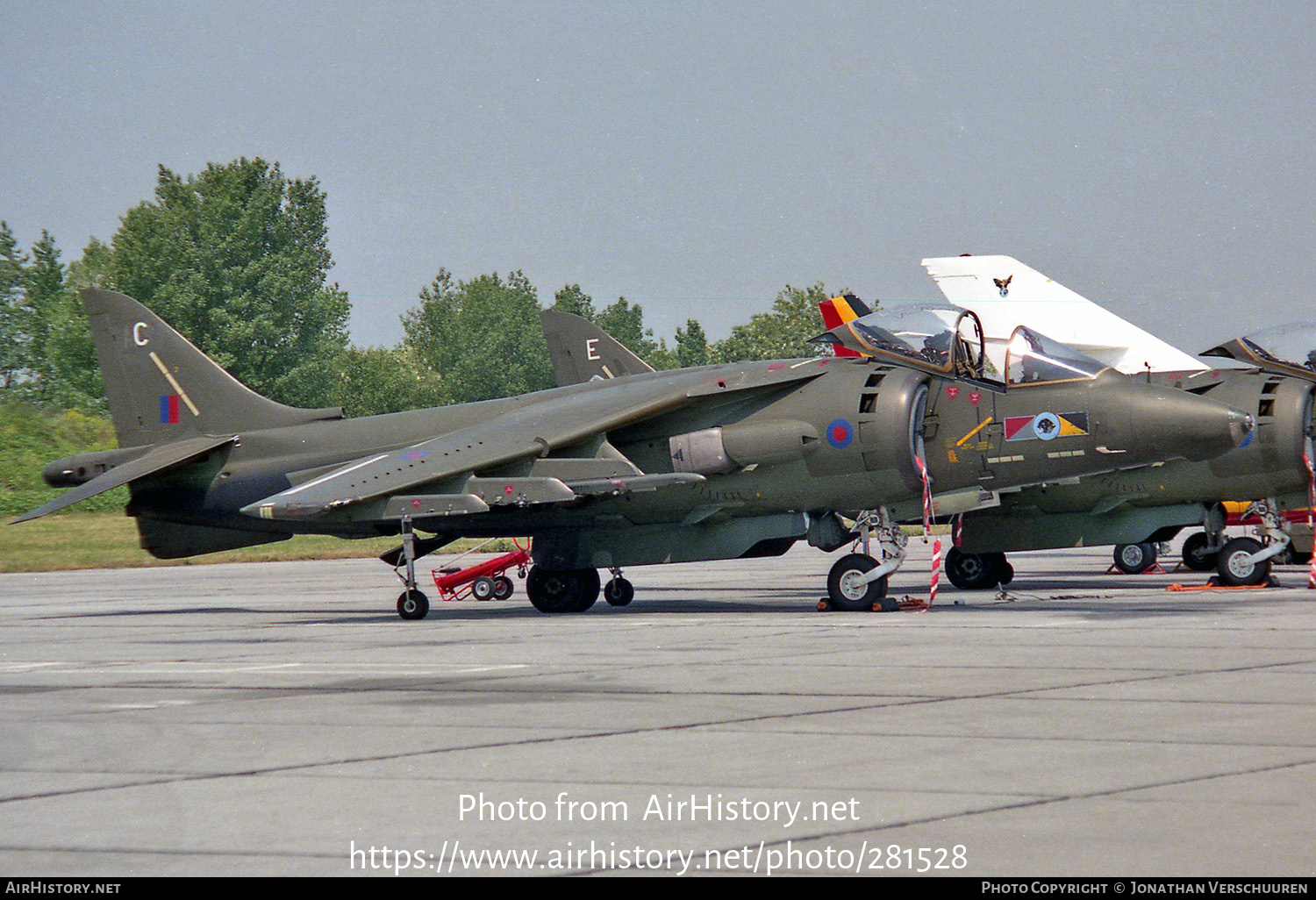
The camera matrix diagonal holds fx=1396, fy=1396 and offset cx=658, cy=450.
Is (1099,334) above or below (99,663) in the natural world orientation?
above

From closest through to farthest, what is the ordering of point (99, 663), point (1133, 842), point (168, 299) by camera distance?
point (1133, 842)
point (99, 663)
point (168, 299)

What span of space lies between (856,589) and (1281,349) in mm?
7254

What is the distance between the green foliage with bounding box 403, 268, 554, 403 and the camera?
10431cm

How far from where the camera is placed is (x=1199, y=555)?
67.7 feet

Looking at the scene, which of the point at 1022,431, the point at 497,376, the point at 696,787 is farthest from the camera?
the point at 497,376

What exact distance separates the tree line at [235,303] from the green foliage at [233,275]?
0.26 feet

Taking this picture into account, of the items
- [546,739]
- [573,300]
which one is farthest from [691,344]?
[546,739]

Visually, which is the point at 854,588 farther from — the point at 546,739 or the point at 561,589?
the point at 546,739

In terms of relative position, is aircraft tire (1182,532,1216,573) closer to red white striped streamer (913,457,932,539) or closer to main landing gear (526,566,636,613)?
red white striped streamer (913,457,932,539)

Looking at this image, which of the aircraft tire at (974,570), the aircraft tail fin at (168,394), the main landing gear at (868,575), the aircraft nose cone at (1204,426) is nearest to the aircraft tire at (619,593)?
the main landing gear at (868,575)

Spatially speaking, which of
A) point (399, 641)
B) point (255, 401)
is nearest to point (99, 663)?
point (399, 641)

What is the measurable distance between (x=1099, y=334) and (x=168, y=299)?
53.7 m

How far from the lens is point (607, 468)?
15352mm
